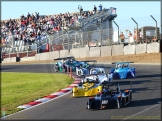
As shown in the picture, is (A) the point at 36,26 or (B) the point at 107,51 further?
(A) the point at 36,26

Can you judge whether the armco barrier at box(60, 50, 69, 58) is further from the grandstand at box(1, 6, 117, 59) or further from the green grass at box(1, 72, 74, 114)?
the green grass at box(1, 72, 74, 114)

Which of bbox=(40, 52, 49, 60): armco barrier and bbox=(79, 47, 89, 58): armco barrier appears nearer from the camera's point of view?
bbox=(79, 47, 89, 58): armco barrier

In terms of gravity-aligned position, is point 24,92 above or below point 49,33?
below

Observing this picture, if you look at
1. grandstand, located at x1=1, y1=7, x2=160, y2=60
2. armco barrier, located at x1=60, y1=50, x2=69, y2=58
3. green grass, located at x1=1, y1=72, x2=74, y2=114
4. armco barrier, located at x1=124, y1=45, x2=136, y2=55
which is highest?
grandstand, located at x1=1, y1=7, x2=160, y2=60

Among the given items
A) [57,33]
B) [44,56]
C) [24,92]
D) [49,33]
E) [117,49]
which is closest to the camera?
[24,92]

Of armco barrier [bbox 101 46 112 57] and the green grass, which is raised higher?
armco barrier [bbox 101 46 112 57]

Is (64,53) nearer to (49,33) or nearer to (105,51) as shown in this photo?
(105,51)

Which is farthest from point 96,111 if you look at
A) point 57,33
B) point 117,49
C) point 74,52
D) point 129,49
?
point 57,33

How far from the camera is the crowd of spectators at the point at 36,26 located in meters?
40.5

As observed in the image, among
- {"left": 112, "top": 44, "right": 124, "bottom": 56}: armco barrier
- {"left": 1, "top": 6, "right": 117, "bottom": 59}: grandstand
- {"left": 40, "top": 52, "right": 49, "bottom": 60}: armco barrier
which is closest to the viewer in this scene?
{"left": 112, "top": 44, "right": 124, "bottom": 56}: armco barrier

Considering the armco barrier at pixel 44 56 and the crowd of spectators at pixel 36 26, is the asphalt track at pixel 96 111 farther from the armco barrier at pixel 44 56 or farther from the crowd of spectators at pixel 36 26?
the crowd of spectators at pixel 36 26

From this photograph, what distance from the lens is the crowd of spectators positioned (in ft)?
133

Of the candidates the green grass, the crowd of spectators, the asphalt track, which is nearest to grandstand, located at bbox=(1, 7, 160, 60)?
the crowd of spectators

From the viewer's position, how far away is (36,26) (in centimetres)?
4200
